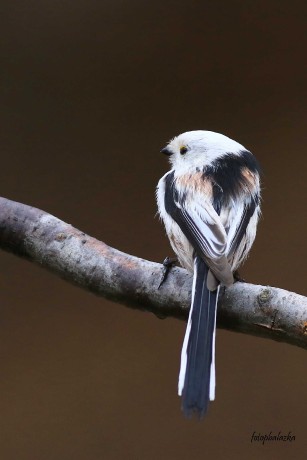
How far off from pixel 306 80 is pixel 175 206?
50.4 inches

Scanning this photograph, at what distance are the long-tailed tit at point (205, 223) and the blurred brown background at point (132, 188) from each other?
2.44ft

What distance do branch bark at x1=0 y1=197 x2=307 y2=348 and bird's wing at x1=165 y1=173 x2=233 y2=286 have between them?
6 centimetres

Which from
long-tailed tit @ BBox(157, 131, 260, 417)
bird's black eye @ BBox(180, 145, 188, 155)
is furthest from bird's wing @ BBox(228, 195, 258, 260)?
bird's black eye @ BBox(180, 145, 188, 155)

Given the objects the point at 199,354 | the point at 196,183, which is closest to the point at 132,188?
the point at 196,183

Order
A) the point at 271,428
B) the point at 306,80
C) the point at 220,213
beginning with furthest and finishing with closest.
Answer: the point at 306,80, the point at 271,428, the point at 220,213

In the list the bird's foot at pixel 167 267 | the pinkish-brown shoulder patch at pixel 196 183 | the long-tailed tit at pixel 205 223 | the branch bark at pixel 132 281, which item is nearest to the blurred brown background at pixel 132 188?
the long-tailed tit at pixel 205 223

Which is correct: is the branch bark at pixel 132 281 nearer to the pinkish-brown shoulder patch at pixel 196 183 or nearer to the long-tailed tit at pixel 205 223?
the long-tailed tit at pixel 205 223

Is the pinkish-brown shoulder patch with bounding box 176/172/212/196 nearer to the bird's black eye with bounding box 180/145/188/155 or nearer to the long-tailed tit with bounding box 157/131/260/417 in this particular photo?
the long-tailed tit with bounding box 157/131/260/417

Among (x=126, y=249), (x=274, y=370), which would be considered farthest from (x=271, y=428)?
(x=126, y=249)

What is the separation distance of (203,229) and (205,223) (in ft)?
0.10

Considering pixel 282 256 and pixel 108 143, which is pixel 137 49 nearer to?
pixel 108 143

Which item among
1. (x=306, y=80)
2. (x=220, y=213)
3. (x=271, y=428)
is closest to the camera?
(x=220, y=213)

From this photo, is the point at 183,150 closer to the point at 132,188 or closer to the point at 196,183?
the point at 196,183

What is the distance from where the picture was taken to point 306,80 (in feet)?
11.0
